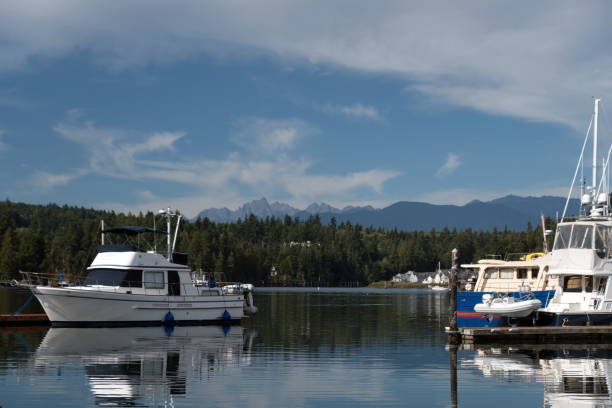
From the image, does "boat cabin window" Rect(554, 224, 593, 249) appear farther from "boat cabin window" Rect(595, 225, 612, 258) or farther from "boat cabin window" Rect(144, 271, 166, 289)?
"boat cabin window" Rect(144, 271, 166, 289)

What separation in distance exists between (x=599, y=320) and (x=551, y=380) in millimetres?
15144

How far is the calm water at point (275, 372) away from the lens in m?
21.9

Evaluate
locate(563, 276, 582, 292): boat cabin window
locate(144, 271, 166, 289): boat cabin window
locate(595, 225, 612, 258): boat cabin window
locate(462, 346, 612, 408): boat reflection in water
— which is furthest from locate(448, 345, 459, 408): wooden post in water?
locate(144, 271, 166, 289): boat cabin window

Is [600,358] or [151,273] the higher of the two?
[151,273]

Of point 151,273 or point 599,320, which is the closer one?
point 599,320

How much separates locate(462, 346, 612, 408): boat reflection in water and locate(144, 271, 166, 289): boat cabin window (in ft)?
68.0

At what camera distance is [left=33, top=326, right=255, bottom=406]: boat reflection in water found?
22.9 m

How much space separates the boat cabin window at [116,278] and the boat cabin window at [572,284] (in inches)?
939

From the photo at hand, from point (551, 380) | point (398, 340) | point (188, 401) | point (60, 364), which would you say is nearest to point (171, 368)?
point (60, 364)

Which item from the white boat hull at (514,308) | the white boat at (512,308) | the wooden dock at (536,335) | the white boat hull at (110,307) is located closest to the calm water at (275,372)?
the white boat hull at (110,307)

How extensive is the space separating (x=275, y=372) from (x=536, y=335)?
15903 millimetres

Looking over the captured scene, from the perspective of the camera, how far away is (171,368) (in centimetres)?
2781

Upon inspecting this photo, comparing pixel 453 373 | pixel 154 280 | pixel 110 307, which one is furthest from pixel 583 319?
pixel 110 307

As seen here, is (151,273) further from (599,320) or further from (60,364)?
(599,320)
